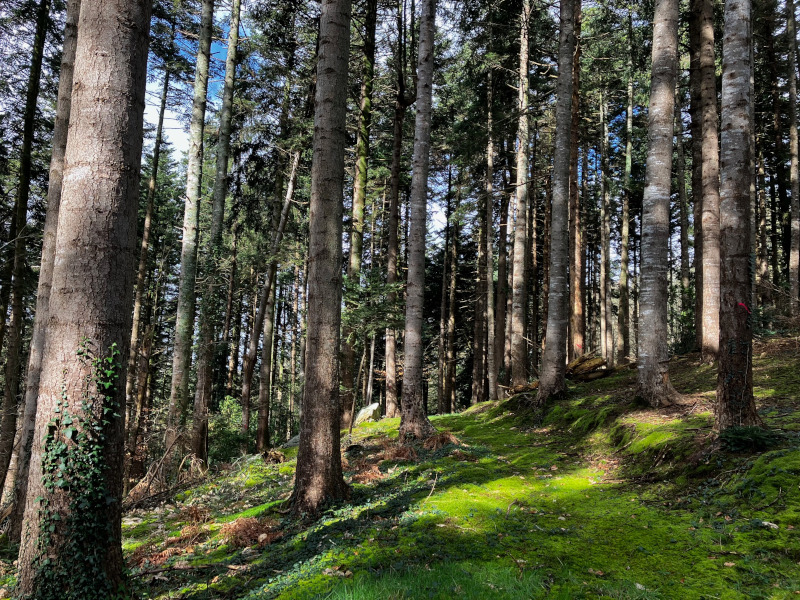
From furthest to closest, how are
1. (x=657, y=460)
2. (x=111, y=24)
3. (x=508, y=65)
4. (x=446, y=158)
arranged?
(x=446, y=158)
(x=508, y=65)
(x=657, y=460)
(x=111, y=24)

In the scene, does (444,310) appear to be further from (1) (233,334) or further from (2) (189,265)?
(2) (189,265)

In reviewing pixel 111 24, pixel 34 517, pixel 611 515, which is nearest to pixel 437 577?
pixel 611 515

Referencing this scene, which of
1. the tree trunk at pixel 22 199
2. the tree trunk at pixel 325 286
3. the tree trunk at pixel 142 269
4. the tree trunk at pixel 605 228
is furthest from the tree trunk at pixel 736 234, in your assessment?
the tree trunk at pixel 142 269

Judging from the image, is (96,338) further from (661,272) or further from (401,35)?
(401,35)

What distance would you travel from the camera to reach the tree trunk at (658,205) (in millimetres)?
7254

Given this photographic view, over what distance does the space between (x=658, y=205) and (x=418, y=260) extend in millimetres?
4385

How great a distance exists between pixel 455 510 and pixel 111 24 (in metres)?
5.31

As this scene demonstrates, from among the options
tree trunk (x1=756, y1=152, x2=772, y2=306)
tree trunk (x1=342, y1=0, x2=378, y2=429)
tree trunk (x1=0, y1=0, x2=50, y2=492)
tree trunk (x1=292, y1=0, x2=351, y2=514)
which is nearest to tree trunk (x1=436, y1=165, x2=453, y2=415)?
tree trunk (x1=342, y1=0, x2=378, y2=429)

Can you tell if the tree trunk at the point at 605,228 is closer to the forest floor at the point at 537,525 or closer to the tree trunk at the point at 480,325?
the tree trunk at the point at 480,325

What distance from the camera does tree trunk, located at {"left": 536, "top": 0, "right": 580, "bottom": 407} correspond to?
407 inches

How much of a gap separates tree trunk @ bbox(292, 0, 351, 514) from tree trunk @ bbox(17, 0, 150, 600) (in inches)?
92.7

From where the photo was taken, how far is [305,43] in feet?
46.1

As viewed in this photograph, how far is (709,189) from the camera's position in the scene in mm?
9852

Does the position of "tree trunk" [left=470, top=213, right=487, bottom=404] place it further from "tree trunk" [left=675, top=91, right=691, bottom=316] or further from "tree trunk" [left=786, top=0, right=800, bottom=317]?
"tree trunk" [left=786, top=0, right=800, bottom=317]
